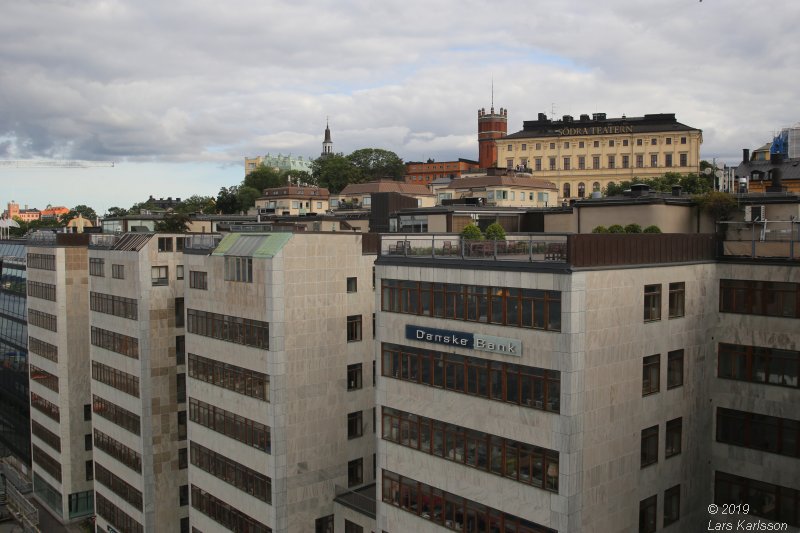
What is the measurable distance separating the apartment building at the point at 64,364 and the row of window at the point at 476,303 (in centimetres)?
4574

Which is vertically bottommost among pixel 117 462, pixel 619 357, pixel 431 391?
pixel 117 462

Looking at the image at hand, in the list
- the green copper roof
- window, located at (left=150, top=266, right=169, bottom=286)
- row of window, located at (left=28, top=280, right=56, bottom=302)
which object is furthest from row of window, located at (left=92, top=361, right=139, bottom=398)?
the green copper roof

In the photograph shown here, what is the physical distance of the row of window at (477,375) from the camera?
31.6 metres

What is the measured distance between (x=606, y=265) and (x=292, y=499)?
25.4 m

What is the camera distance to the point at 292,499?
4628 cm

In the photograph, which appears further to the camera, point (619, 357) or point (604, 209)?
point (604, 209)


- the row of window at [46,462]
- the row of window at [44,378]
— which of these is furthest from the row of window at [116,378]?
the row of window at [46,462]

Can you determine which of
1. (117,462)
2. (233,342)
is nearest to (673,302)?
(233,342)

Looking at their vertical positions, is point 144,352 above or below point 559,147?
below

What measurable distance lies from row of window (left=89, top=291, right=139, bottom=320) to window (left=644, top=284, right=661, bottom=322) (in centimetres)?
4004

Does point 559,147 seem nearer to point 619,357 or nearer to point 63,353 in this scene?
point 63,353

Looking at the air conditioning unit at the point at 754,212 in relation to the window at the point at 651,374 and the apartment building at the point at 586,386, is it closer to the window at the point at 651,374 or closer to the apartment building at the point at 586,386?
the apartment building at the point at 586,386

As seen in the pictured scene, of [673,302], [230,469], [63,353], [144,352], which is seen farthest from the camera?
[63,353]

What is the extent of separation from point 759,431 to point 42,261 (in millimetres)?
66270
